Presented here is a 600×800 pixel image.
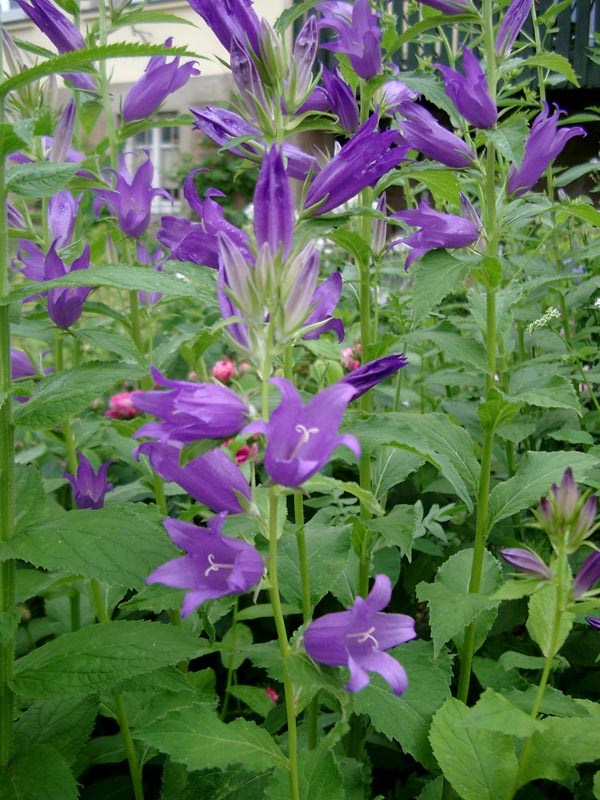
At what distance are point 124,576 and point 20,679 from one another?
318 millimetres

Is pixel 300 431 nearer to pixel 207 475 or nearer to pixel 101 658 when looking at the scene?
pixel 207 475

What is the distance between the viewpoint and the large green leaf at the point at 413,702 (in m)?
1.41

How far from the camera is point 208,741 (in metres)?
1.12

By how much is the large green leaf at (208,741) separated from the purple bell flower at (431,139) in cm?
109

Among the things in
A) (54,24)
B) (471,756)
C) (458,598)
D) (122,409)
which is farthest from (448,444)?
(122,409)

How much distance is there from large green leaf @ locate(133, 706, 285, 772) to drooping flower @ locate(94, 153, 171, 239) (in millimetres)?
1085

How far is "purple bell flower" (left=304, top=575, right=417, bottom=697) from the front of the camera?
94 cm

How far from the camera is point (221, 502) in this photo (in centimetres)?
102

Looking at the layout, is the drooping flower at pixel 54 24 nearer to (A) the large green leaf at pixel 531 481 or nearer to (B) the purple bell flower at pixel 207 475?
(B) the purple bell flower at pixel 207 475

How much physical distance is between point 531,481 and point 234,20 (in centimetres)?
100

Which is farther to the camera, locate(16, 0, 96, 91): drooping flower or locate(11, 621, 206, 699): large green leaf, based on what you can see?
locate(16, 0, 96, 91): drooping flower

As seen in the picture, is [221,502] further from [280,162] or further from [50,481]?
[50,481]

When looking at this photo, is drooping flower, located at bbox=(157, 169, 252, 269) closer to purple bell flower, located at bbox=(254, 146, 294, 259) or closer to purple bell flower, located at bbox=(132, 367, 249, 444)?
purple bell flower, located at bbox=(254, 146, 294, 259)

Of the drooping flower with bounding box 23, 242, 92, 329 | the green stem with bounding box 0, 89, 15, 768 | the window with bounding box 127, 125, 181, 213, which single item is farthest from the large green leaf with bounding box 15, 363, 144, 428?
the window with bounding box 127, 125, 181, 213
